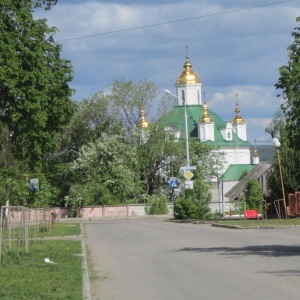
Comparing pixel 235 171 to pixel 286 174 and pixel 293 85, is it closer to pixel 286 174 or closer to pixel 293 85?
pixel 286 174

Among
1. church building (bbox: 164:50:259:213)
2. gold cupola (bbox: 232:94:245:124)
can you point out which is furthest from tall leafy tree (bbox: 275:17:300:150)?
gold cupola (bbox: 232:94:245:124)

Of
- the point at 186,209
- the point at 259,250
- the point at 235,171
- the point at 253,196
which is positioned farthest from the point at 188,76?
the point at 259,250

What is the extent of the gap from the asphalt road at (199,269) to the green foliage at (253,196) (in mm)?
30258

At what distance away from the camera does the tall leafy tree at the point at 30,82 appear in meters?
32.8

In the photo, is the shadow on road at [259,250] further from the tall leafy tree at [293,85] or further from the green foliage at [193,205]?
the green foliage at [193,205]

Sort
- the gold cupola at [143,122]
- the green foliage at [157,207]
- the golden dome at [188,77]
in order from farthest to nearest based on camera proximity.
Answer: the golden dome at [188,77], the gold cupola at [143,122], the green foliage at [157,207]

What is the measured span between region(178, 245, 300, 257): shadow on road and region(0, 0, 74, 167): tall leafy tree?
12205 mm

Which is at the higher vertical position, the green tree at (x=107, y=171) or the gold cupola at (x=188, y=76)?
the gold cupola at (x=188, y=76)

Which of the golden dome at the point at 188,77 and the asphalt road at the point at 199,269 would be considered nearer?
the asphalt road at the point at 199,269

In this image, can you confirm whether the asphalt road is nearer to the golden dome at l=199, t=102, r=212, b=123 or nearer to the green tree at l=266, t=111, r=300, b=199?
the green tree at l=266, t=111, r=300, b=199

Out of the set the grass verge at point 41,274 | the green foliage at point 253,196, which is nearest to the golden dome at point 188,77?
the green foliage at point 253,196

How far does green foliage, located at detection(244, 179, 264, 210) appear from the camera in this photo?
193 ft

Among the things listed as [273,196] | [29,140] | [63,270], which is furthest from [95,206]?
[63,270]

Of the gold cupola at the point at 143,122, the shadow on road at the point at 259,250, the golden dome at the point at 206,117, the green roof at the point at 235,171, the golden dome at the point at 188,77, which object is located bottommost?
the shadow on road at the point at 259,250
